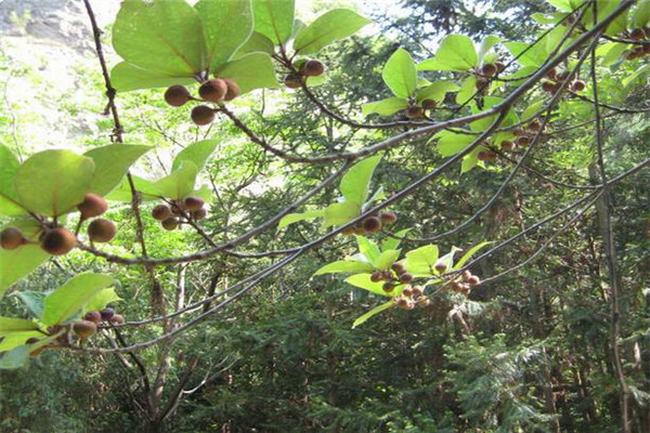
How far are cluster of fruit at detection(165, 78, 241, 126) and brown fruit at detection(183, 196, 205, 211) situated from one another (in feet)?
0.43

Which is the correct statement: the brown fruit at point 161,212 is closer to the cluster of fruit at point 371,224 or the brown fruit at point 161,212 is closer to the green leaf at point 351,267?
the cluster of fruit at point 371,224

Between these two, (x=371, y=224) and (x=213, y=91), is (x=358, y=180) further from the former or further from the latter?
(x=213, y=91)

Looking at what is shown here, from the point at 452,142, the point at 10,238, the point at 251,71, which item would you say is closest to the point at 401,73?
the point at 452,142

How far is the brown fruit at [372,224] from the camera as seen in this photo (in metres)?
0.75

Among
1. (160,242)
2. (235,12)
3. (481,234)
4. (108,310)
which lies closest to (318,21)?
(235,12)

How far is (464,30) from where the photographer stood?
581 centimetres

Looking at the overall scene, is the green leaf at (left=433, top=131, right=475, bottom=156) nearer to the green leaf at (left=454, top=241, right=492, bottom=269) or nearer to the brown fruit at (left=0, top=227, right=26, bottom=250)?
the green leaf at (left=454, top=241, right=492, bottom=269)

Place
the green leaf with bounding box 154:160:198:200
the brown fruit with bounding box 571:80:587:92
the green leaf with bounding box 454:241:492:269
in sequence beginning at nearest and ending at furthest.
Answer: the green leaf with bounding box 154:160:198:200
the green leaf with bounding box 454:241:492:269
the brown fruit with bounding box 571:80:587:92

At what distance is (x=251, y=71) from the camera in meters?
0.59

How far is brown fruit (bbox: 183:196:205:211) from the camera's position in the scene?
688mm

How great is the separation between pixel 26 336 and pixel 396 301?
665 mm

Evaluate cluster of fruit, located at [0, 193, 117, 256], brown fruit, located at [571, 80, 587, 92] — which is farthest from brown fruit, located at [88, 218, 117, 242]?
brown fruit, located at [571, 80, 587, 92]

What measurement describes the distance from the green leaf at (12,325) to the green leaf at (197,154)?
0.25 metres

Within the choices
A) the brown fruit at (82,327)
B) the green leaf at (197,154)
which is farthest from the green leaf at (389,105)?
the brown fruit at (82,327)
